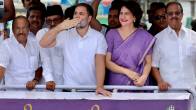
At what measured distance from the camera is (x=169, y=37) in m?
4.77

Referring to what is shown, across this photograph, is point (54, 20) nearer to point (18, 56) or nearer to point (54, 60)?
point (54, 60)

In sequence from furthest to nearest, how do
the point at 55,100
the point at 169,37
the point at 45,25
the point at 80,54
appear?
1. the point at 45,25
2. the point at 169,37
3. the point at 80,54
4. the point at 55,100

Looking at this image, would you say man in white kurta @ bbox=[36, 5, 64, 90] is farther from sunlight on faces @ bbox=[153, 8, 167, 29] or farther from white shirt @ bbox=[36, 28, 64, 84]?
sunlight on faces @ bbox=[153, 8, 167, 29]

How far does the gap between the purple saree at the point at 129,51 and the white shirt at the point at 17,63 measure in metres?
0.79

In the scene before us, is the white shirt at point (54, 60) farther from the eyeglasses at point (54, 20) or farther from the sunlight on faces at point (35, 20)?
the sunlight on faces at point (35, 20)

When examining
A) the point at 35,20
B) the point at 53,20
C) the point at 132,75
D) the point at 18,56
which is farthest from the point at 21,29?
the point at 132,75

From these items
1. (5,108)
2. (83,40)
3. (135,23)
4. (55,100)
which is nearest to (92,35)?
(83,40)

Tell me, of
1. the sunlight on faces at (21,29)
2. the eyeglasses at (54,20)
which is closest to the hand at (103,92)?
the sunlight on faces at (21,29)

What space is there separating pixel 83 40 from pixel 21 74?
697 mm

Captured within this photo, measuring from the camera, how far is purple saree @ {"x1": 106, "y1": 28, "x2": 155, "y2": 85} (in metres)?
4.46

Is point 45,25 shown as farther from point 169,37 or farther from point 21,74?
point 169,37

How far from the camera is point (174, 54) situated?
4.69 metres

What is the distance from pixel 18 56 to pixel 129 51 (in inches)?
42.4

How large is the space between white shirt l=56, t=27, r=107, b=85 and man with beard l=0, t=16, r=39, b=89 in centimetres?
35
